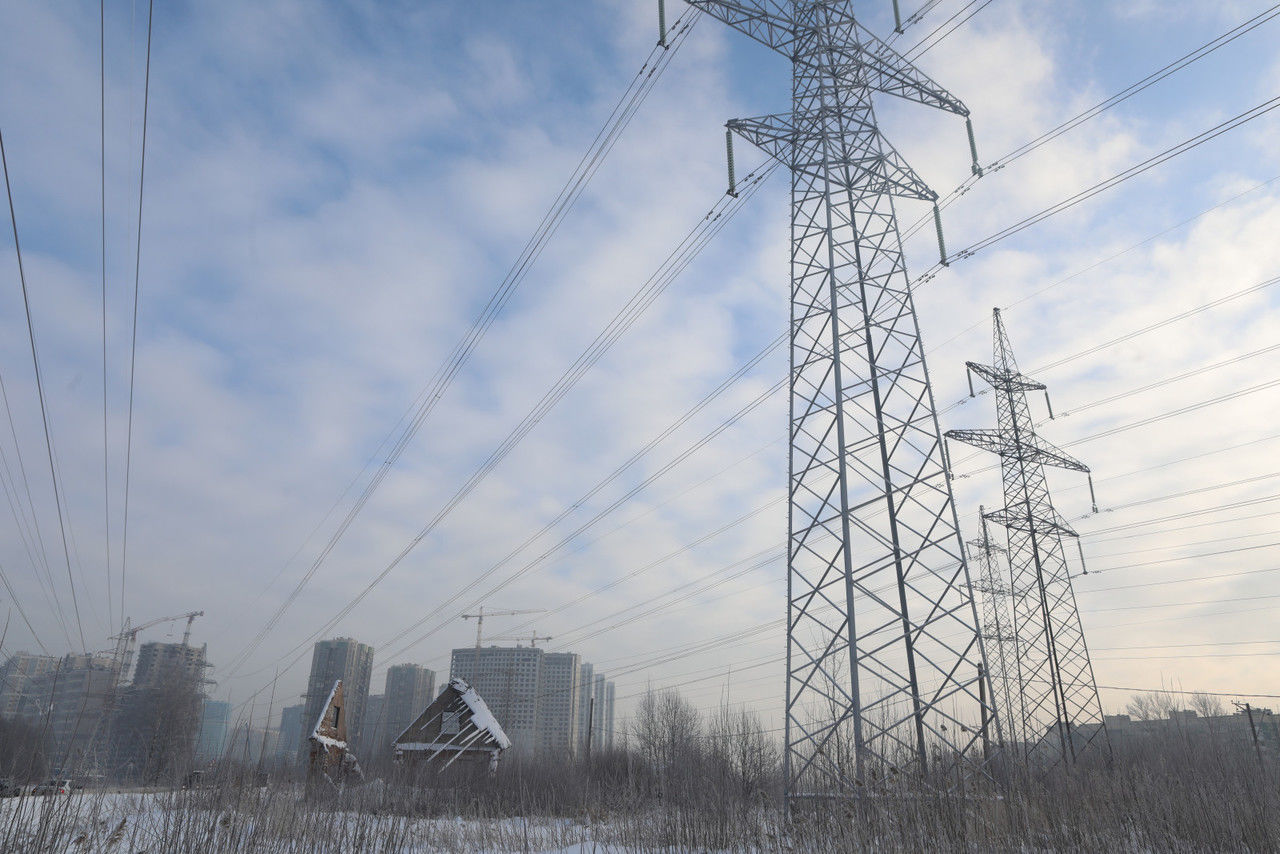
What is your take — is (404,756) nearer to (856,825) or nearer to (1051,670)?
(1051,670)

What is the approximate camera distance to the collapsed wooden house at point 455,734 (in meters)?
34.3

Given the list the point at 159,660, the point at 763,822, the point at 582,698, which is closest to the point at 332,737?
the point at 763,822

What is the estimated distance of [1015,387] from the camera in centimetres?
2956

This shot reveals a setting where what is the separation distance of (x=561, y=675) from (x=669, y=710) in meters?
58.9

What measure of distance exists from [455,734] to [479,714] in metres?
1.50

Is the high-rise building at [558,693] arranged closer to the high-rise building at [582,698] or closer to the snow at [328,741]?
the high-rise building at [582,698]

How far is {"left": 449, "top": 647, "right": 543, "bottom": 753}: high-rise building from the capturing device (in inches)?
3337

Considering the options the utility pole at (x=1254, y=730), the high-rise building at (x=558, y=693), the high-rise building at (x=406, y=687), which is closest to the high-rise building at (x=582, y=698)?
the high-rise building at (x=558, y=693)

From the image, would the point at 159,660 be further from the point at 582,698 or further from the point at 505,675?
the point at 582,698

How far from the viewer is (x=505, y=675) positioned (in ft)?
287

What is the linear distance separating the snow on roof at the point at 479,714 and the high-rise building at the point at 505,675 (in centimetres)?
4630

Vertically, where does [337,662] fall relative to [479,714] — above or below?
above

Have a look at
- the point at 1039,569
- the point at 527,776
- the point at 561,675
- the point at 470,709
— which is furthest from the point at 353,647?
the point at 1039,569

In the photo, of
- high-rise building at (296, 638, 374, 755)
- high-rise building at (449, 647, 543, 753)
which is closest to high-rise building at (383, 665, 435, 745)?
high-rise building at (296, 638, 374, 755)
